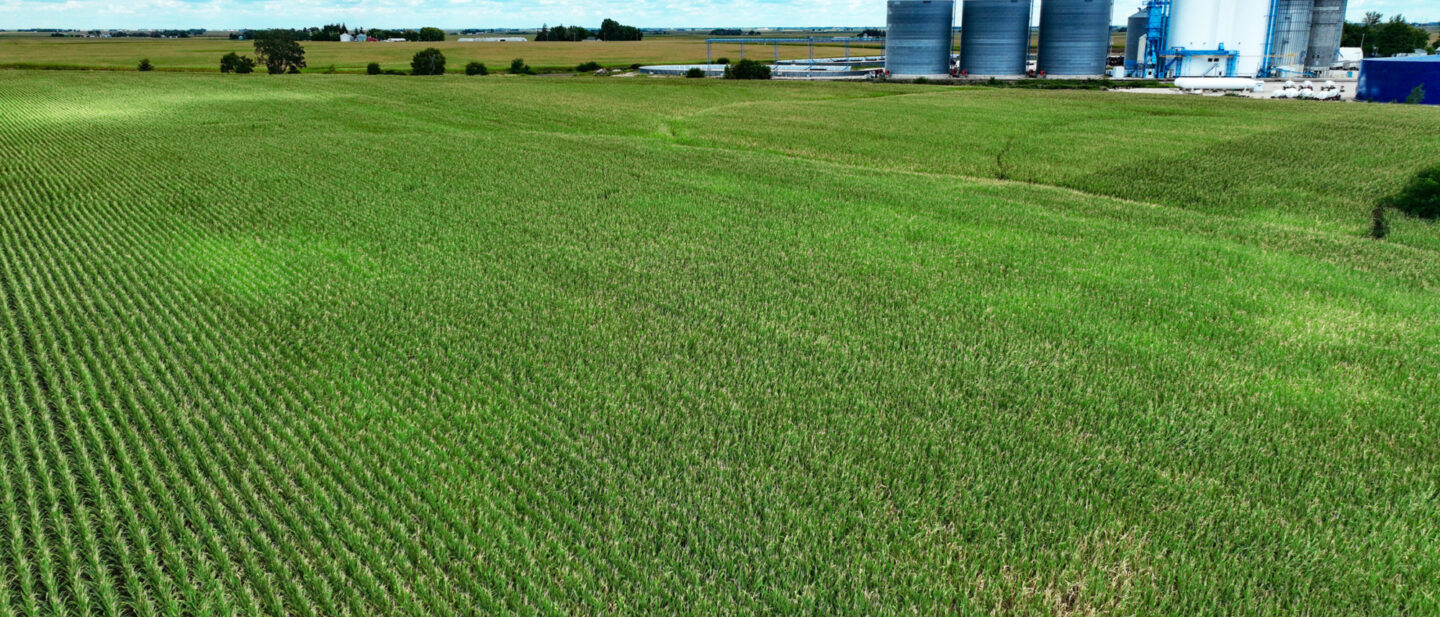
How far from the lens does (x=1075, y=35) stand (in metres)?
75.1

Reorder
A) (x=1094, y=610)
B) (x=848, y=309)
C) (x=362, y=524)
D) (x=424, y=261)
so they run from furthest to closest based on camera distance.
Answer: (x=424, y=261)
(x=848, y=309)
(x=362, y=524)
(x=1094, y=610)

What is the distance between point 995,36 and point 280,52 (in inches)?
2858

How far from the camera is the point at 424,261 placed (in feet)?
41.1

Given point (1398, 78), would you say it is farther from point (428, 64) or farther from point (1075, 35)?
point (428, 64)

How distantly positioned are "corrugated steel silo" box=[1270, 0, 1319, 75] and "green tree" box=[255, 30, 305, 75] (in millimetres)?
93859

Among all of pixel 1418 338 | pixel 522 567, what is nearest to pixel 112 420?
pixel 522 567

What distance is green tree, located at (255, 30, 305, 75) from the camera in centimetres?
8725

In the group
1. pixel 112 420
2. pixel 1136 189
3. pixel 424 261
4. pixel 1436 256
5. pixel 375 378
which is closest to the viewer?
pixel 112 420

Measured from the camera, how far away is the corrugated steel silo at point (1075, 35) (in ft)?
243

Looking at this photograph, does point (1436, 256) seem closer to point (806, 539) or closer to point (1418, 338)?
point (1418, 338)

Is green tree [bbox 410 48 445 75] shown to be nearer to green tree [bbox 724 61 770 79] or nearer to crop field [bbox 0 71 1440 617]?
green tree [bbox 724 61 770 79]

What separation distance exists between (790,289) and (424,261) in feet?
18.3

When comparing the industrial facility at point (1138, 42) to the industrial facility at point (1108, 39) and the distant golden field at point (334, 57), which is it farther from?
the distant golden field at point (334, 57)

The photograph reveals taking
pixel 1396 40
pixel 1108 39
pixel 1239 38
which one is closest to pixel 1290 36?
pixel 1239 38
